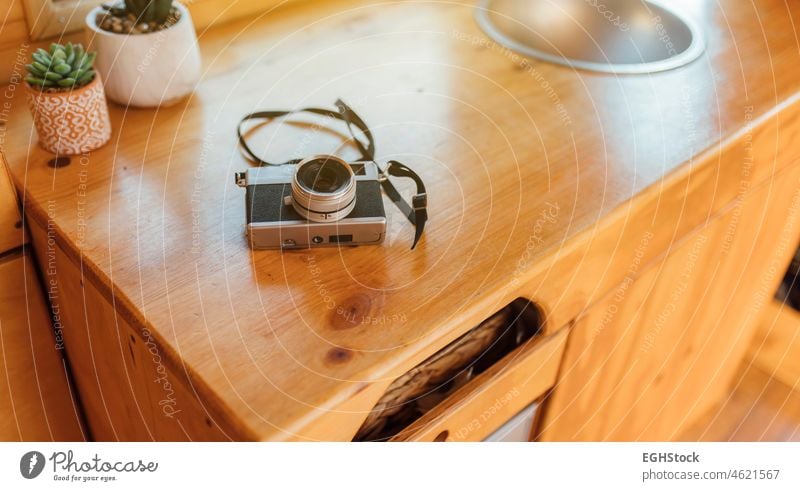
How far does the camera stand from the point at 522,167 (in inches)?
26.5

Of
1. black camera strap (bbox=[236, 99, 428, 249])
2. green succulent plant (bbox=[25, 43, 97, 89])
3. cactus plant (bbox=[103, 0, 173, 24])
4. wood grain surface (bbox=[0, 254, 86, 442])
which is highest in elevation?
cactus plant (bbox=[103, 0, 173, 24])

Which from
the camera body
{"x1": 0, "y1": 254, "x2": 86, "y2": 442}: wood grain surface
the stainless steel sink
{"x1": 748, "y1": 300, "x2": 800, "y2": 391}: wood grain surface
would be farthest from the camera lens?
{"x1": 748, "y1": 300, "x2": 800, "y2": 391}: wood grain surface

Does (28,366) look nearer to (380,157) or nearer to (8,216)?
(8,216)

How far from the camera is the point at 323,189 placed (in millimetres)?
561

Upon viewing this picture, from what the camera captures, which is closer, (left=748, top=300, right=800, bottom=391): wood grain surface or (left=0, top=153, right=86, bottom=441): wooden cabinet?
(left=0, top=153, right=86, bottom=441): wooden cabinet

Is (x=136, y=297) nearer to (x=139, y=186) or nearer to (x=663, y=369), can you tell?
(x=139, y=186)

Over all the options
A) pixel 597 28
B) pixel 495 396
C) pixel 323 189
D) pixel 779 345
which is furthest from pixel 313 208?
pixel 779 345

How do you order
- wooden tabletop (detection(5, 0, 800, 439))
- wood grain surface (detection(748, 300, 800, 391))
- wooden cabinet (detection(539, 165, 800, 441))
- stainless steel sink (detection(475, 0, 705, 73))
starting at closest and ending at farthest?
1. wooden tabletop (detection(5, 0, 800, 439))
2. wooden cabinet (detection(539, 165, 800, 441))
3. stainless steel sink (detection(475, 0, 705, 73))
4. wood grain surface (detection(748, 300, 800, 391))

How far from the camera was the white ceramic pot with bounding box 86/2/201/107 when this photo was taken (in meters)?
0.66

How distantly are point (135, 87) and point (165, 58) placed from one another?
40 millimetres

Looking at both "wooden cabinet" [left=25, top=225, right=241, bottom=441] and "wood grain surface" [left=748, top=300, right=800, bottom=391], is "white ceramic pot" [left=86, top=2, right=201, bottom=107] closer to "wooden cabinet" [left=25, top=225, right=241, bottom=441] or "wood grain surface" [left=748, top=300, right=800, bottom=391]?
"wooden cabinet" [left=25, top=225, right=241, bottom=441]

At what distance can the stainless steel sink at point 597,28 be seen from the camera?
977mm

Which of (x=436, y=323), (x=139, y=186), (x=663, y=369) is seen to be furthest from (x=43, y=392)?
(x=663, y=369)

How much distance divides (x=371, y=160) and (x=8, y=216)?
0.31 m
